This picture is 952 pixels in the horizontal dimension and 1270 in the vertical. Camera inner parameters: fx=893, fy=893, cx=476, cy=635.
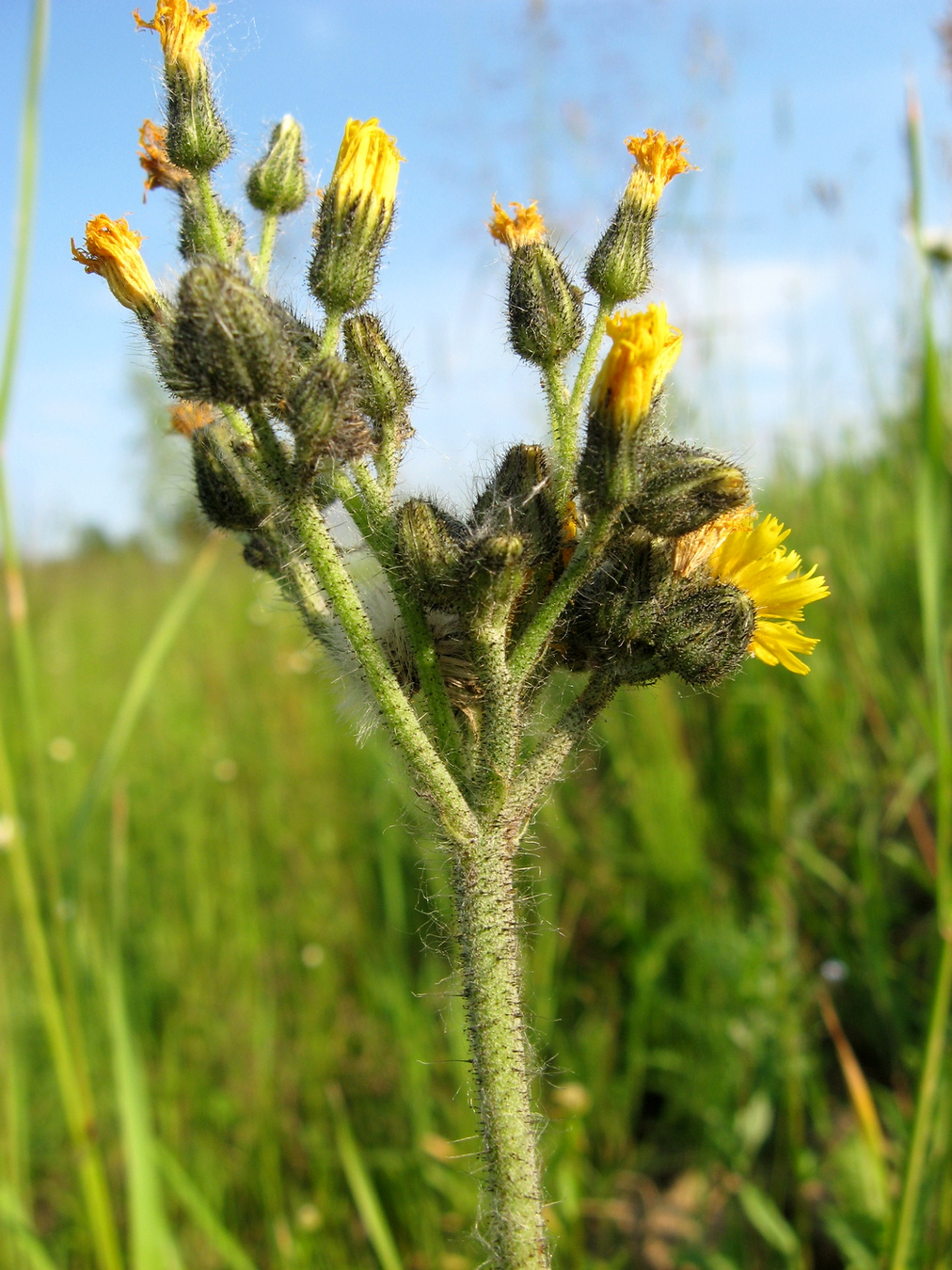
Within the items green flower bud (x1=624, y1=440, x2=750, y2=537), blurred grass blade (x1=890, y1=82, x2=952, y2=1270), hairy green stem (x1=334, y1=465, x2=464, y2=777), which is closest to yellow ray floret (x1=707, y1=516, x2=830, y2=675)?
green flower bud (x1=624, y1=440, x2=750, y2=537)

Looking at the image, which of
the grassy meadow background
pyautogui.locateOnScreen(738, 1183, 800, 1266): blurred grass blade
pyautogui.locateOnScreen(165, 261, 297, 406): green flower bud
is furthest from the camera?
the grassy meadow background

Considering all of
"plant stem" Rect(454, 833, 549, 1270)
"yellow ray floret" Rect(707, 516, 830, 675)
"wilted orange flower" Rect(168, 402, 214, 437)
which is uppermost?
"wilted orange flower" Rect(168, 402, 214, 437)

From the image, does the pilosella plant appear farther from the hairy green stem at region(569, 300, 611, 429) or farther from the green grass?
the green grass

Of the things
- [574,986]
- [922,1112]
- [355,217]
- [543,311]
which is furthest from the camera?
[574,986]

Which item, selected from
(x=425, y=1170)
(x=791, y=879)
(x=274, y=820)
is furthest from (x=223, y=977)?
(x=791, y=879)

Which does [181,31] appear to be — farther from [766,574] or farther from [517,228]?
[766,574]

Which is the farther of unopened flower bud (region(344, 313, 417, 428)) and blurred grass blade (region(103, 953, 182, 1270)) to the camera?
blurred grass blade (region(103, 953, 182, 1270))

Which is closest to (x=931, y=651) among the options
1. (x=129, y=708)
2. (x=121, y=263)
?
(x=121, y=263)
